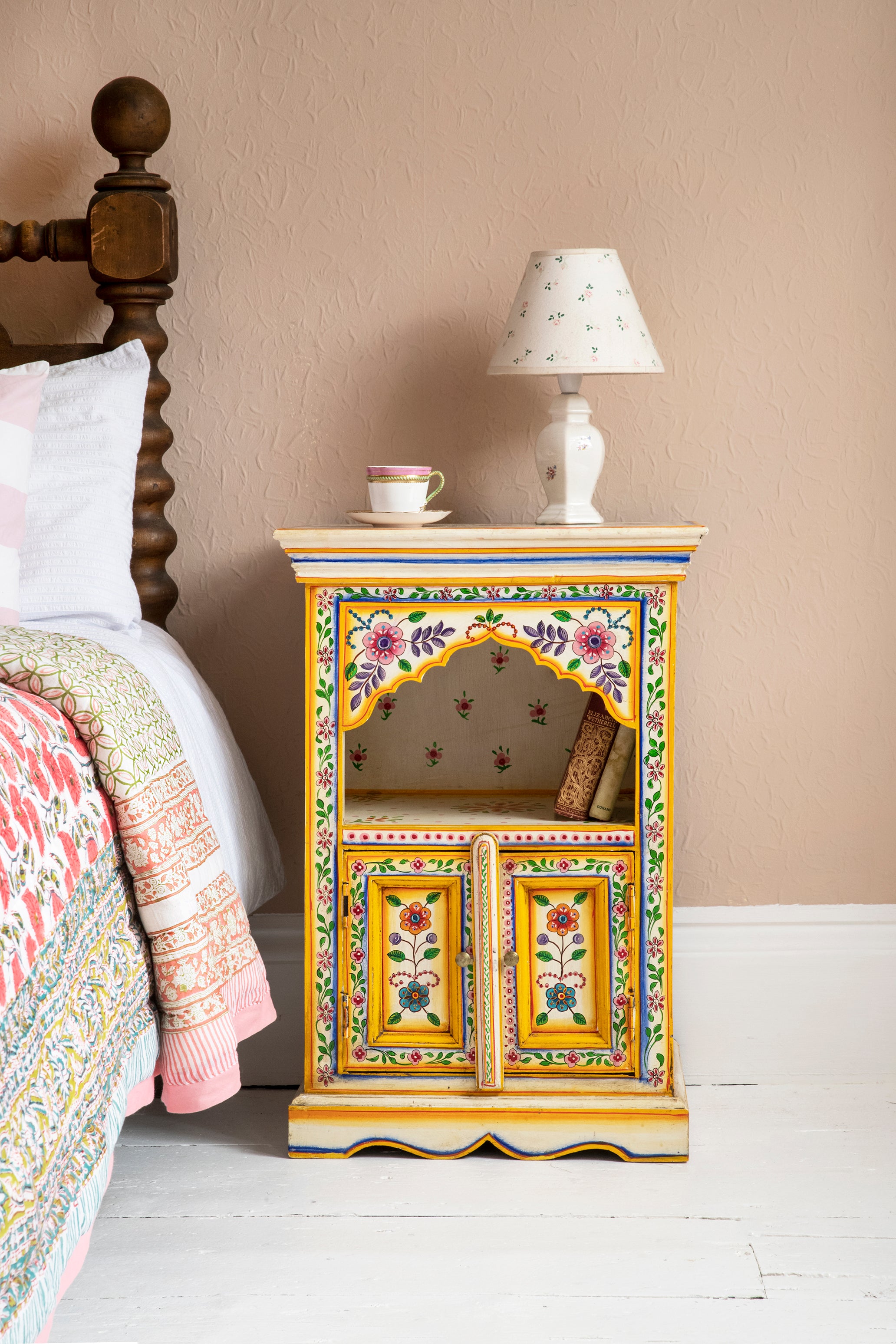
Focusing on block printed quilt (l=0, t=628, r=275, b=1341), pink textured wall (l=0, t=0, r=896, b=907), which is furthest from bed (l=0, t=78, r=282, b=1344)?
pink textured wall (l=0, t=0, r=896, b=907)

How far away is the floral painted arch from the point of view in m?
1.61

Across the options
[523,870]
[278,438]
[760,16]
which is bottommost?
[523,870]

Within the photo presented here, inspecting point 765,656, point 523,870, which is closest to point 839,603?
point 765,656

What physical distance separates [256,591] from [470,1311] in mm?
1160

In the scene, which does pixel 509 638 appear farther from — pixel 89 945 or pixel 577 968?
pixel 89 945

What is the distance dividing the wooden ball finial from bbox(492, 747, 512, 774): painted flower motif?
0.99 meters

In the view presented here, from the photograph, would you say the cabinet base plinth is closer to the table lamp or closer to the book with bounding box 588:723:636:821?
the book with bounding box 588:723:636:821

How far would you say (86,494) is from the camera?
1686 millimetres

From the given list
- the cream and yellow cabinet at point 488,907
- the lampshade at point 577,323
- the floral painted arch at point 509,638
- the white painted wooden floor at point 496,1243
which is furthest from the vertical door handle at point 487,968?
the lampshade at point 577,323

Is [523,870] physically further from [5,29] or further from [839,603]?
[5,29]

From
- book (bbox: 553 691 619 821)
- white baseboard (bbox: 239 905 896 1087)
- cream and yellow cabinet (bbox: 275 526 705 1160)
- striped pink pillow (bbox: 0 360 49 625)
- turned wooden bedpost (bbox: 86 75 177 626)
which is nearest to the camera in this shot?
striped pink pillow (bbox: 0 360 49 625)

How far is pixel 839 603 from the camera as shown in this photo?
1981 millimetres

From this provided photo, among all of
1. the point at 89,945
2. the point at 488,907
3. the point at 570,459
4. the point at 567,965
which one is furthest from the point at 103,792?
the point at 570,459

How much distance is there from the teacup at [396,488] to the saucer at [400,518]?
10 millimetres
